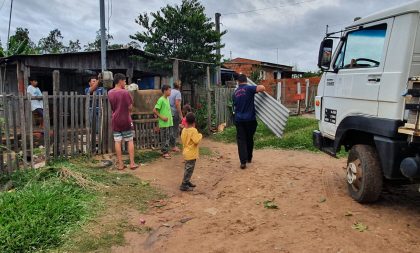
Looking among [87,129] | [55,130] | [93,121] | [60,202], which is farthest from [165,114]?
[60,202]

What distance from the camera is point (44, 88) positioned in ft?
64.2

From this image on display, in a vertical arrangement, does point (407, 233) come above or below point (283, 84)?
below

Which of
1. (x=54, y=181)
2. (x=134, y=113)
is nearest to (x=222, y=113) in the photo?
(x=134, y=113)

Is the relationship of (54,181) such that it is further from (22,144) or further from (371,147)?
(371,147)

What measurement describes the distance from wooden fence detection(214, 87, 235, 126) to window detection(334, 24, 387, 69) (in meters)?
7.19

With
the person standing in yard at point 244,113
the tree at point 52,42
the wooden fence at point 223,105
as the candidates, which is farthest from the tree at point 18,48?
the person standing in yard at point 244,113

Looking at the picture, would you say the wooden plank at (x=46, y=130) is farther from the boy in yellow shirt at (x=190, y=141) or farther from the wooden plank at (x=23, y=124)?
the boy in yellow shirt at (x=190, y=141)

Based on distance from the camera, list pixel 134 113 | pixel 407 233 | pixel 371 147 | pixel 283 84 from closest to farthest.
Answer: pixel 407 233, pixel 371 147, pixel 134 113, pixel 283 84

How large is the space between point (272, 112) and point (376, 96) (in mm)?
2771

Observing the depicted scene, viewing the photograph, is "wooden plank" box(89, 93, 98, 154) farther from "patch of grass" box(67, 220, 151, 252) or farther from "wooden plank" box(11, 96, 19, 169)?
"patch of grass" box(67, 220, 151, 252)

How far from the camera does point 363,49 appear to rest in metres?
5.04

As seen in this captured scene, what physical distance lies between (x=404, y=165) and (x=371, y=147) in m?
0.81

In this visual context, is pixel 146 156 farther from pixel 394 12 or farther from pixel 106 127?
pixel 394 12

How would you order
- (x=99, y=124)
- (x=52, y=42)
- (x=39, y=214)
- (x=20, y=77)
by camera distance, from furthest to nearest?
(x=52, y=42) → (x=20, y=77) → (x=99, y=124) → (x=39, y=214)
